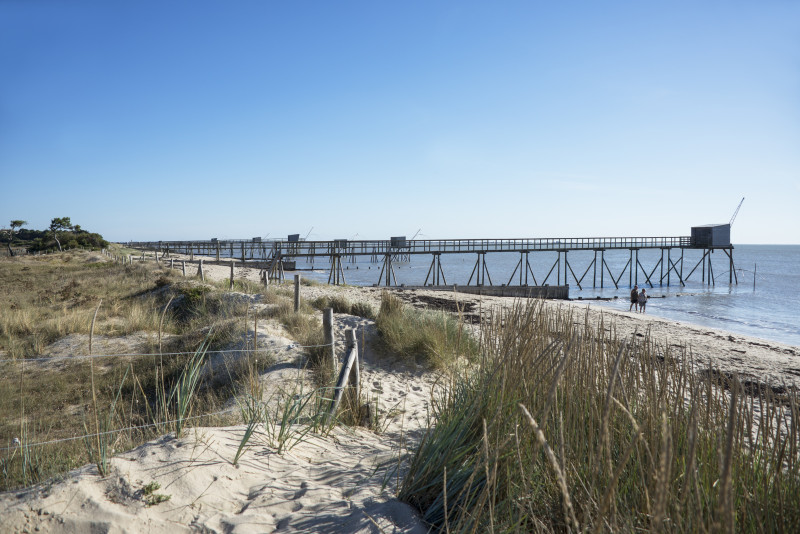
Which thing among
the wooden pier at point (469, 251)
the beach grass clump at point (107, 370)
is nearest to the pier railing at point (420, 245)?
the wooden pier at point (469, 251)

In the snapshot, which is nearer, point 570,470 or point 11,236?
point 570,470

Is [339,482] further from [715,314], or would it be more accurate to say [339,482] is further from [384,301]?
[715,314]

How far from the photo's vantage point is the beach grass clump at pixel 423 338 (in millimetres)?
7539

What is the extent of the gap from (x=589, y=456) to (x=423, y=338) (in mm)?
5785

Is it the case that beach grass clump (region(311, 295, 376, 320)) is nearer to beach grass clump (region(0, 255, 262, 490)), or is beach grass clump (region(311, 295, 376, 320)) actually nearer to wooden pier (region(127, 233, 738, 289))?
beach grass clump (region(0, 255, 262, 490))

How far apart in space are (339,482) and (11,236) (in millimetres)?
61884

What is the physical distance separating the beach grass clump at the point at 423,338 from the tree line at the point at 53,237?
1616 inches

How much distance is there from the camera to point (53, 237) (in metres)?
42.3

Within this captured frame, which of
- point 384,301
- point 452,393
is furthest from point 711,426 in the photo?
point 384,301

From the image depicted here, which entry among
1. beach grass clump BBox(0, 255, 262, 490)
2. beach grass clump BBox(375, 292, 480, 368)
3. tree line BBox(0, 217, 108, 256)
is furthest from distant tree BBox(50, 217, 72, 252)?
beach grass clump BBox(375, 292, 480, 368)

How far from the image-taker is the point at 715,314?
21.4 metres

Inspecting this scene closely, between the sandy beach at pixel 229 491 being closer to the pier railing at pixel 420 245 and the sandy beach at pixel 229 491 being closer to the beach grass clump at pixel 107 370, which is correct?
the beach grass clump at pixel 107 370

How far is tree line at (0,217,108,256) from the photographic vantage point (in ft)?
133

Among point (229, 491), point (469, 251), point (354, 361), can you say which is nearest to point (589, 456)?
point (229, 491)
